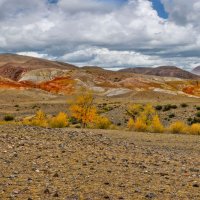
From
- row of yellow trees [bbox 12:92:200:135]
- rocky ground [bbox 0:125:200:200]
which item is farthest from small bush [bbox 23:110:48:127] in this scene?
rocky ground [bbox 0:125:200:200]

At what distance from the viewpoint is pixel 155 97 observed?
81375 millimetres

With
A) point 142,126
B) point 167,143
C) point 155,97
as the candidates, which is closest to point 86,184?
point 167,143

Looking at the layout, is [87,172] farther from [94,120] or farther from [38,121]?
[94,120]

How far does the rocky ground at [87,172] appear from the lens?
9.51 metres

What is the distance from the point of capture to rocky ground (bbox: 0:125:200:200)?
951 centimetres

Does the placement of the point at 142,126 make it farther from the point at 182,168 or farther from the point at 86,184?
the point at 86,184

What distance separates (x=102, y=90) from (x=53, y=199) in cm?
10752

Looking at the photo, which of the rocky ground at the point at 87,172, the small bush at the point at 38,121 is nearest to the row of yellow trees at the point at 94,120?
the small bush at the point at 38,121

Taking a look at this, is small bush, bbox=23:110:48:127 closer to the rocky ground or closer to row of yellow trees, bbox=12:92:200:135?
row of yellow trees, bbox=12:92:200:135

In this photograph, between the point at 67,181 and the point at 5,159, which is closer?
the point at 67,181

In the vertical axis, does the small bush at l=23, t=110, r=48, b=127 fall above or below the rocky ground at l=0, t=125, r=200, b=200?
below

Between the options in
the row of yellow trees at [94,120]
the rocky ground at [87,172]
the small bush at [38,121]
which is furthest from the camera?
the small bush at [38,121]

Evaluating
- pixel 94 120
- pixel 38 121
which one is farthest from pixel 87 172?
pixel 94 120

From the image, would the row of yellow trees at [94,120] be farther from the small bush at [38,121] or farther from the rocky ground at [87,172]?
the rocky ground at [87,172]
